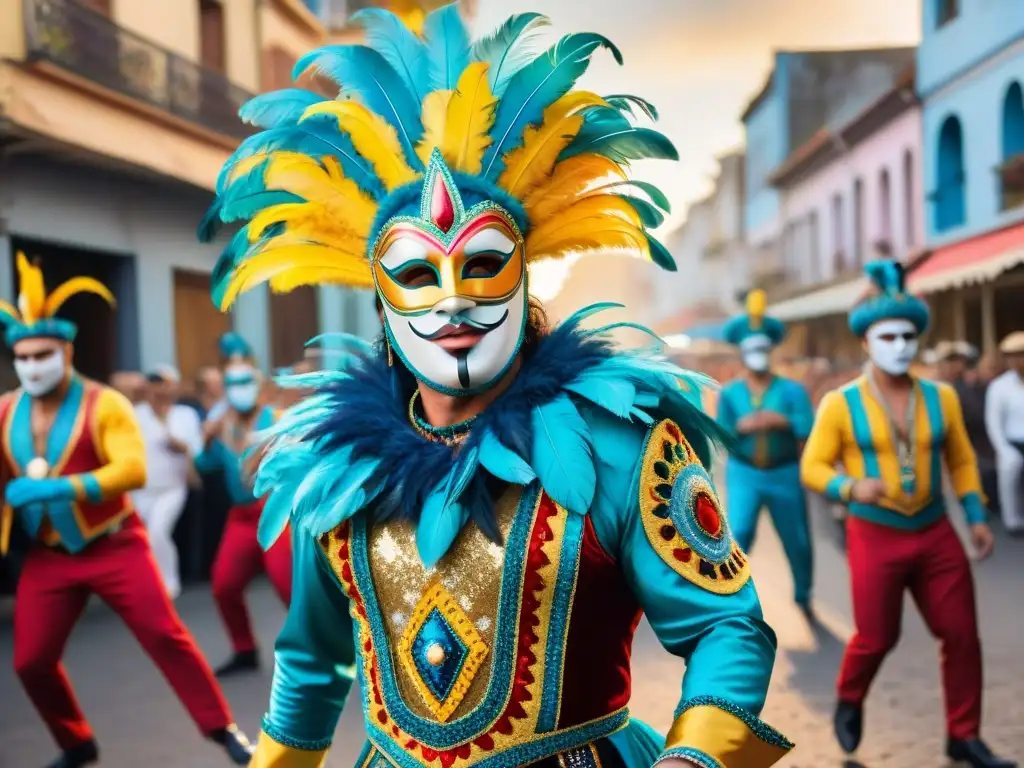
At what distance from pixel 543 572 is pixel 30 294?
400cm

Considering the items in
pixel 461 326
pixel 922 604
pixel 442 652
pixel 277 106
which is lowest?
pixel 922 604

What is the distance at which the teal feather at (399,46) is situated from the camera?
2.30m

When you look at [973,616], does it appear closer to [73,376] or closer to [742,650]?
[742,650]

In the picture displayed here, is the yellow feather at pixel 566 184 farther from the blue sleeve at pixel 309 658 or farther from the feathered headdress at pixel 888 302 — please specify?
the feathered headdress at pixel 888 302

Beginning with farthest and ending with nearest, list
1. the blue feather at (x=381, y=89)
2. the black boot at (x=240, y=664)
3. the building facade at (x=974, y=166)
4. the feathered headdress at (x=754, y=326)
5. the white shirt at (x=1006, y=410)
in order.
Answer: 1. the building facade at (x=974, y=166)
2. the white shirt at (x=1006, y=410)
3. the feathered headdress at (x=754, y=326)
4. the black boot at (x=240, y=664)
5. the blue feather at (x=381, y=89)

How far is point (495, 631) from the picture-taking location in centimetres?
205

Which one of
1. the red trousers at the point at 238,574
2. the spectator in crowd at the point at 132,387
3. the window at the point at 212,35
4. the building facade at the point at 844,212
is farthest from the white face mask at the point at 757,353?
the building facade at the point at 844,212

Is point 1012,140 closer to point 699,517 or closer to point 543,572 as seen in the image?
point 699,517

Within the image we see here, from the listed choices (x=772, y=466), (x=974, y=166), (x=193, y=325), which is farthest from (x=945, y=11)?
(x=772, y=466)

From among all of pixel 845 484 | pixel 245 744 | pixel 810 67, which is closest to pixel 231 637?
pixel 245 744

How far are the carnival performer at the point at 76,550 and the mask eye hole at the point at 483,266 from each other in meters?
3.17

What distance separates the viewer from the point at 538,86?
2.24 metres

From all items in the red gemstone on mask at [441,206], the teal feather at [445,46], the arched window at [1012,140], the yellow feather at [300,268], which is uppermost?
the arched window at [1012,140]

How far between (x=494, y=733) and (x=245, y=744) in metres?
3.21
